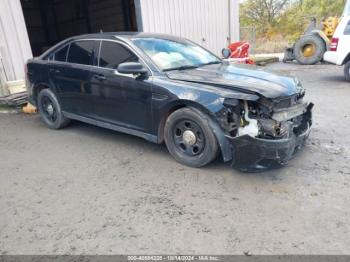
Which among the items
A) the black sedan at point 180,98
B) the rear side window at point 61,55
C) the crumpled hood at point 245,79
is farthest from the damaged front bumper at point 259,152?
the rear side window at point 61,55

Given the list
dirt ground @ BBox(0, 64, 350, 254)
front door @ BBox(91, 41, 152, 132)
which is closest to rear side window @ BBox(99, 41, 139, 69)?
front door @ BBox(91, 41, 152, 132)

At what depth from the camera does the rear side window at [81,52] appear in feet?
15.9

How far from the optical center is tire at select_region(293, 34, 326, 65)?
43.0 ft

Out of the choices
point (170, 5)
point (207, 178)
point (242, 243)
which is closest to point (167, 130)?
point (207, 178)

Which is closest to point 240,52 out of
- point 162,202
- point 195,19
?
point 195,19

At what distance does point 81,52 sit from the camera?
4.99 metres

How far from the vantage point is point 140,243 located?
8.51 feet

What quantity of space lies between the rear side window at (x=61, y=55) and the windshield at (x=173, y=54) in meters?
1.52

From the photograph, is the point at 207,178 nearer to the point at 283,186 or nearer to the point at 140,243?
the point at 283,186

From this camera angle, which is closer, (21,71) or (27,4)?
(21,71)

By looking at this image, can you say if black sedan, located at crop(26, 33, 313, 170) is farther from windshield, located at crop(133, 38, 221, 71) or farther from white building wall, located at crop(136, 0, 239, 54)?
white building wall, located at crop(136, 0, 239, 54)

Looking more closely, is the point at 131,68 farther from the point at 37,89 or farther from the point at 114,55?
the point at 37,89

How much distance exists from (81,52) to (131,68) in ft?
4.96

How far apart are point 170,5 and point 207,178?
751 cm
